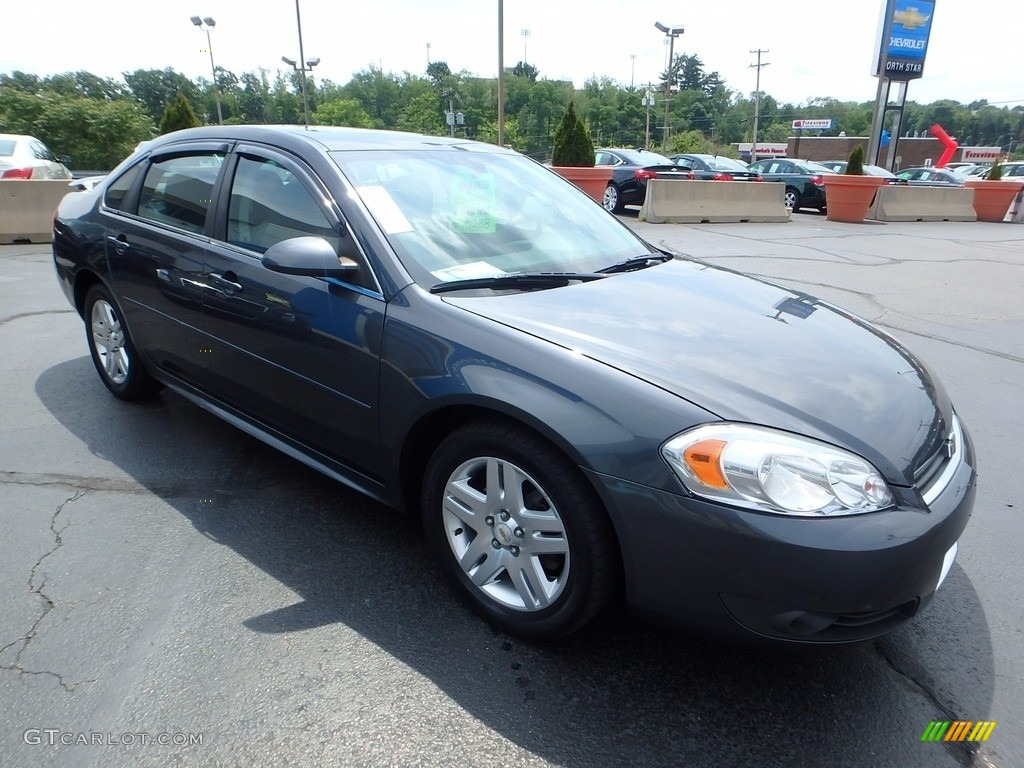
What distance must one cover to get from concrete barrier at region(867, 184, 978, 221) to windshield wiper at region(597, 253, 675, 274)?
55.7 ft

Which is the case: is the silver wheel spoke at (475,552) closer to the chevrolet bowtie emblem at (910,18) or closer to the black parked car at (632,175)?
the black parked car at (632,175)

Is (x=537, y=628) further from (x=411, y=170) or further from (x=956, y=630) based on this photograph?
(x=411, y=170)

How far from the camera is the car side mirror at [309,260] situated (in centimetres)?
255

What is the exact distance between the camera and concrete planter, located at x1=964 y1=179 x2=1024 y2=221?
63.1ft

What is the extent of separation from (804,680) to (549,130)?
8997 cm

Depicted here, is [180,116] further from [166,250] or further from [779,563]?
[779,563]

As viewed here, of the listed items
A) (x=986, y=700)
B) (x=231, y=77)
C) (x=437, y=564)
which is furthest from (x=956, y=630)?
(x=231, y=77)

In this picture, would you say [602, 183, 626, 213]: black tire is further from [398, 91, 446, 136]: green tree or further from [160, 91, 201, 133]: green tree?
[398, 91, 446, 136]: green tree

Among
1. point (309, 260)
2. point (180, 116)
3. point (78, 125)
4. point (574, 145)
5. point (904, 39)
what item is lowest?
point (309, 260)

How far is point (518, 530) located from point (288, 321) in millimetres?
1259

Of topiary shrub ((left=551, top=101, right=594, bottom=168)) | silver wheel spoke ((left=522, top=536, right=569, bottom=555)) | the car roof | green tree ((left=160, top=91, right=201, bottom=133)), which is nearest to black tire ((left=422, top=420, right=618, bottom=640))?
silver wheel spoke ((left=522, top=536, right=569, bottom=555))

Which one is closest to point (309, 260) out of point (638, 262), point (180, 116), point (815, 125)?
point (638, 262)

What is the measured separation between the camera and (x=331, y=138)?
125 inches

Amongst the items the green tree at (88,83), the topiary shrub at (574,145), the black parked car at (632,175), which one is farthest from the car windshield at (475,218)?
the green tree at (88,83)
